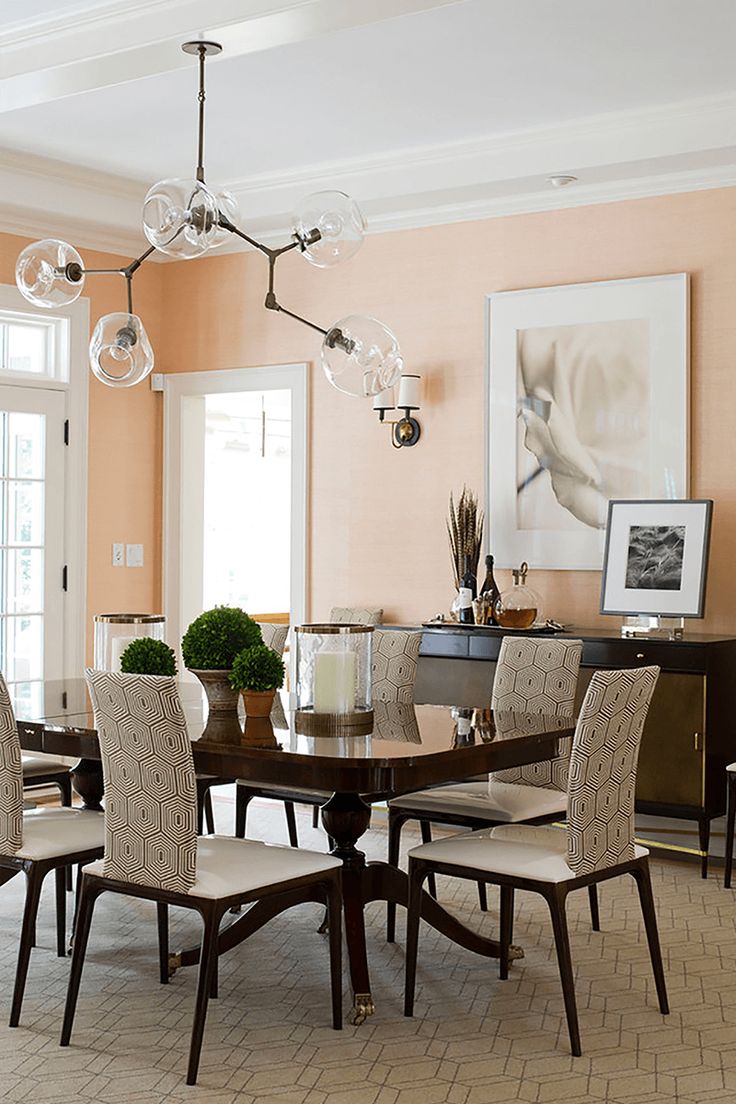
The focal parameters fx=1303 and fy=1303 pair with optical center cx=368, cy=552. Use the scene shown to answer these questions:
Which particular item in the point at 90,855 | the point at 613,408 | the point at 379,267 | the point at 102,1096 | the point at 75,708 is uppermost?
the point at 379,267

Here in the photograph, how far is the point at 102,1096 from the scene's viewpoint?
9.70 ft

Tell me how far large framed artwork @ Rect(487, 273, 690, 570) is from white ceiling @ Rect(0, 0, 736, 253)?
0.49 metres

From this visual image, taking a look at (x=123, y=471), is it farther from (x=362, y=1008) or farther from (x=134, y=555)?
(x=362, y=1008)

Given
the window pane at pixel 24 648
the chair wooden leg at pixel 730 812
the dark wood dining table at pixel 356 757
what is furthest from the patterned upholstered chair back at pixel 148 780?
the window pane at pixel 24 648

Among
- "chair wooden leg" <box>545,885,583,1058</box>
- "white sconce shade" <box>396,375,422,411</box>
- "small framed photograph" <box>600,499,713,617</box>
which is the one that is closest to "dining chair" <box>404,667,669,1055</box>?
"chair wooden leg" <box>545,885,583,1058</box>

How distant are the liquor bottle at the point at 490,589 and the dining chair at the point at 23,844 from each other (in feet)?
8.08

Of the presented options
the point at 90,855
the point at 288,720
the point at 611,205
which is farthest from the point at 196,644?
the point at 611,205

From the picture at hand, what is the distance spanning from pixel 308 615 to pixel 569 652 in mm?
2513

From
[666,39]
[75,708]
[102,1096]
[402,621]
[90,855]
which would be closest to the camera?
[102,1096]

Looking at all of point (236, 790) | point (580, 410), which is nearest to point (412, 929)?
point (236, 790)

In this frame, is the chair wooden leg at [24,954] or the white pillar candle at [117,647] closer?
the chair wooden leg at [24,954]

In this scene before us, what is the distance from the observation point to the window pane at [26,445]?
21.3 feet

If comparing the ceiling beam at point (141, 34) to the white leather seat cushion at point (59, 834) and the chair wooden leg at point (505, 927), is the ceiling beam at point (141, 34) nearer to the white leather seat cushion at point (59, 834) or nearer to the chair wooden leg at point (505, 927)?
the white leather seat cushion at point (59, 834)

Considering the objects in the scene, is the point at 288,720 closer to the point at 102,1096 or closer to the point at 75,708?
the point at 75,708
